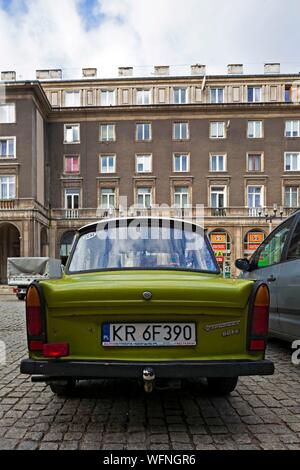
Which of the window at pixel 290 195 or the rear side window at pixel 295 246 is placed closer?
the rear side window at pixel 295 246

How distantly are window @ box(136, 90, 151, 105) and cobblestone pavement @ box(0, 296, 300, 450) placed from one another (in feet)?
129

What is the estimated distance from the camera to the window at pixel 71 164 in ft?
129

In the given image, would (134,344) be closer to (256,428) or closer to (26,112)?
(256,428)

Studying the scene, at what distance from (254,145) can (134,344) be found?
38.4m

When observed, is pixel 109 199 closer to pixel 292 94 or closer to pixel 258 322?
pixel 292 94

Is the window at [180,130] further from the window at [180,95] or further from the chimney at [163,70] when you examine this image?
the chimney at [163,70]

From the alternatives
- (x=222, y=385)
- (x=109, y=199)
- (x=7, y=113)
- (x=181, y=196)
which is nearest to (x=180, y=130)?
(x=181, y=196)

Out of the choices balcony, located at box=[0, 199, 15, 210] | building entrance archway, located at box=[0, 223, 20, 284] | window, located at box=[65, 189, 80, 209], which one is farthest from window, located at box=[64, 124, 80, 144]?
building entrance archway, located at box=[0, 223, 20, 284]

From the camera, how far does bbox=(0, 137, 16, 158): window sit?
114ft

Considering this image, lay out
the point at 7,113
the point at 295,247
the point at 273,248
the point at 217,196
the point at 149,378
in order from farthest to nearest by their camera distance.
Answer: the point at 217,196, the point at 7,113, the point at 273,248, the point at 295,247, the point at 149,378

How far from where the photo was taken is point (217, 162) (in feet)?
128

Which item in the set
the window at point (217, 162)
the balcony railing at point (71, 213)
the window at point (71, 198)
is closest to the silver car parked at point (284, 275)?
the window at point (217, 162)

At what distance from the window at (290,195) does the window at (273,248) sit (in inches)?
1329

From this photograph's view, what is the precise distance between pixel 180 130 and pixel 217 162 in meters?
4.67
